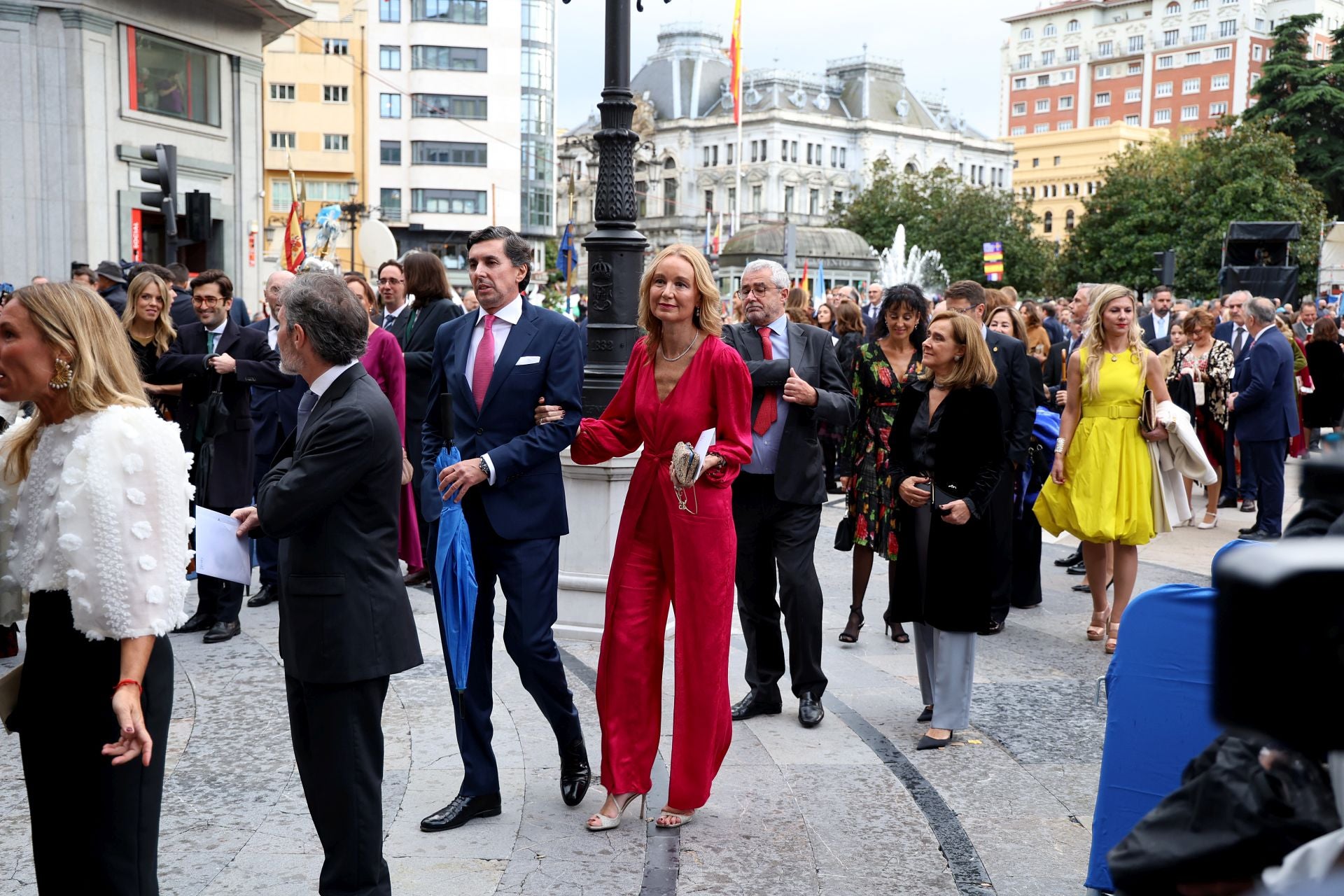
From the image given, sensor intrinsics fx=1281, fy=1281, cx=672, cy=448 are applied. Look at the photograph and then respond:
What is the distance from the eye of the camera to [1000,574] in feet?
26.1

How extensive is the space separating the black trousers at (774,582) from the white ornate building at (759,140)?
10939 centimetres

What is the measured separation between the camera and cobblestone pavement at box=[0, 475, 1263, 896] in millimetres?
4227

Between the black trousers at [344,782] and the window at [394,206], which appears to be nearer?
the black trousers at [344,782]

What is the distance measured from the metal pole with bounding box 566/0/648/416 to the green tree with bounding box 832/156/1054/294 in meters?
63.1

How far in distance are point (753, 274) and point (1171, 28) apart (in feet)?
455

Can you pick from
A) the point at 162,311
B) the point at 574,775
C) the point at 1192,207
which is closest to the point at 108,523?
the point at 574,775

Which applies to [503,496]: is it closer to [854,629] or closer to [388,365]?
[388,365]

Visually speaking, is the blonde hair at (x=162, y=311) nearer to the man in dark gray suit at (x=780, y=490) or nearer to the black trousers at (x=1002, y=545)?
the man in dark gray suit at (x=780, y=490)

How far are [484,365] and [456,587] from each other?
0.90 meters

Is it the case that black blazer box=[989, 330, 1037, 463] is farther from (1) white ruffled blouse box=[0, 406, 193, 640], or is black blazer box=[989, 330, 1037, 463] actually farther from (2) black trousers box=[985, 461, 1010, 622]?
(1) white ruffled blouse box=[0, 406, 193, 640]

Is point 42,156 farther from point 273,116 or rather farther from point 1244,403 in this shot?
point 273,116

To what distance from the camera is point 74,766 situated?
298 centimetres

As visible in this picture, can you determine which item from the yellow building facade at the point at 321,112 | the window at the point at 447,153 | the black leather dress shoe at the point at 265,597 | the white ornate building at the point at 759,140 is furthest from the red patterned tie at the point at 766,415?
the white ornate building at the point at 759,140

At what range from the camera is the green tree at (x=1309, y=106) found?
56.1m
